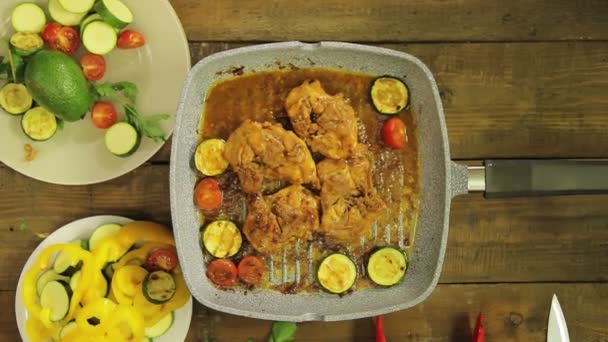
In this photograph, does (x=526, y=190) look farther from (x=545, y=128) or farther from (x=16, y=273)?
(x=16, y=273)

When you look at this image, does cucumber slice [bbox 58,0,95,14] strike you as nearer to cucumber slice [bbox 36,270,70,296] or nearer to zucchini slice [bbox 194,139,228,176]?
zucchini slice [bbox 194,139,228,176]

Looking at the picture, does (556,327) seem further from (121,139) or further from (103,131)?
(103,131)

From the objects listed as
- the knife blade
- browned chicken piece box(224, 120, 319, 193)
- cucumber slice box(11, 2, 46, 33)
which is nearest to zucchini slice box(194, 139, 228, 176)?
browned chicken piece box(224, 120, 319, 193)

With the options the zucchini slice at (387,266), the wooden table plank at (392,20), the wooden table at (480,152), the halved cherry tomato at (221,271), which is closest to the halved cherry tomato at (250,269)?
the halved cherry tomato at (221,271)

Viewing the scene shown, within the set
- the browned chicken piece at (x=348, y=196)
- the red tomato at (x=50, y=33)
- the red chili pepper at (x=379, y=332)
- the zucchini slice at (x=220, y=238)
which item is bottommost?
the red chili pepper at (x=379, y=332)

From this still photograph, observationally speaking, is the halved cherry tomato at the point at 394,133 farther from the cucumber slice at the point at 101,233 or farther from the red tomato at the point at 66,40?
the red tomato at the point at 66,40

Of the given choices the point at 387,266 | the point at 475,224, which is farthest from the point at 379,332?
the point at 475,224
